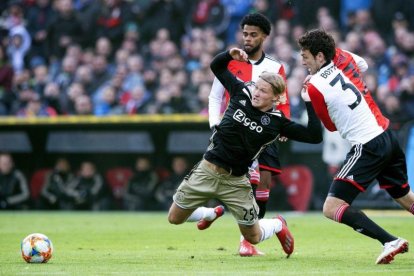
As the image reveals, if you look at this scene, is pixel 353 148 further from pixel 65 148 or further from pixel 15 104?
pixel 15 104

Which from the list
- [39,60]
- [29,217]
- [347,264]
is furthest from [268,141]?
[39,60]

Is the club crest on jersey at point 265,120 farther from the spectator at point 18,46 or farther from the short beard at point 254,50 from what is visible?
the spectator at point 18,46

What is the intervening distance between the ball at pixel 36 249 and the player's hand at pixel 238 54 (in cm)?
246

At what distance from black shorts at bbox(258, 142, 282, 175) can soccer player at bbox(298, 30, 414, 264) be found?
1221 mm

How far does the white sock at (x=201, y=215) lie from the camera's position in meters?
9.77

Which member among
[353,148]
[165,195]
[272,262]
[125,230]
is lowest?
[165,195]

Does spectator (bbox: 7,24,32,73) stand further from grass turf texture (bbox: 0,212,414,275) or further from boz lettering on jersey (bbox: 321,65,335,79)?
boz lettering on jersey (bbox: 321,65,335,79)

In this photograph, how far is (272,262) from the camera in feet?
29.7

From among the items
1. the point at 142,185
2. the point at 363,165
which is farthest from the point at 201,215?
A: the point at 142,185

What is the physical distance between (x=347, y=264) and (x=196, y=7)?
13361mm

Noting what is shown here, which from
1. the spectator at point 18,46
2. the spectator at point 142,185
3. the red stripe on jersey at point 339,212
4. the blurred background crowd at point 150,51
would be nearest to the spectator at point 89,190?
the blurred background crowd at point 150,51

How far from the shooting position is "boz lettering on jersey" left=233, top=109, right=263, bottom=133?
28.7ft

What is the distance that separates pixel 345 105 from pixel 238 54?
3.60 ft

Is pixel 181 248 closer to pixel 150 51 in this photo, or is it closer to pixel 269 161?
pixel 269 161
